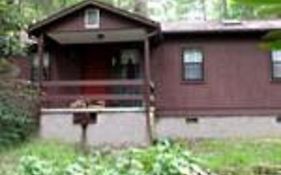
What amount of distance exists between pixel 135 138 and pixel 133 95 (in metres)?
1.21

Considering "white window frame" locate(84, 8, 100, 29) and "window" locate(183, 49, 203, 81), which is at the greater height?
"white window frame" locate(84, 8, 100, 29)

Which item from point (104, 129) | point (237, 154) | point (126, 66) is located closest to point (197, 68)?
point (126, 66)

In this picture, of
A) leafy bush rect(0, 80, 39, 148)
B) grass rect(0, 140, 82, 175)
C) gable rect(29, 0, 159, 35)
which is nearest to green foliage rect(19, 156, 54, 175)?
grass rect(0, 140, 82, 175)

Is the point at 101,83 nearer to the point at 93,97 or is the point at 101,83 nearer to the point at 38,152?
the point at 93,97

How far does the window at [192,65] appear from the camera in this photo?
18.3m

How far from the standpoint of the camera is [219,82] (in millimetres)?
18188

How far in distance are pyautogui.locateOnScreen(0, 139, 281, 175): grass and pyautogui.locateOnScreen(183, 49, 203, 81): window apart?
90.0 inches

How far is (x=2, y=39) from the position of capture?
54.6 feet

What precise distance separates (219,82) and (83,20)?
454cm

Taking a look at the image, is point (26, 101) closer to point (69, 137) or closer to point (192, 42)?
point (69, 137)

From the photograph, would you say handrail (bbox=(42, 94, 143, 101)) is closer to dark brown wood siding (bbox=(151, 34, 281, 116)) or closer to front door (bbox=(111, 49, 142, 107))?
front door (bbox=(111, 49, 142, 107))

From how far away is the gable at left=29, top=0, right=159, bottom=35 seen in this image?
16.8m

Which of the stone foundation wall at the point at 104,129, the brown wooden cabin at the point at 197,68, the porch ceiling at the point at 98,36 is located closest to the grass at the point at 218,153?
the stone foundation wall at the point at 104,129

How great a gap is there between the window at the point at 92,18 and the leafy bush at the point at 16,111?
2573mm
